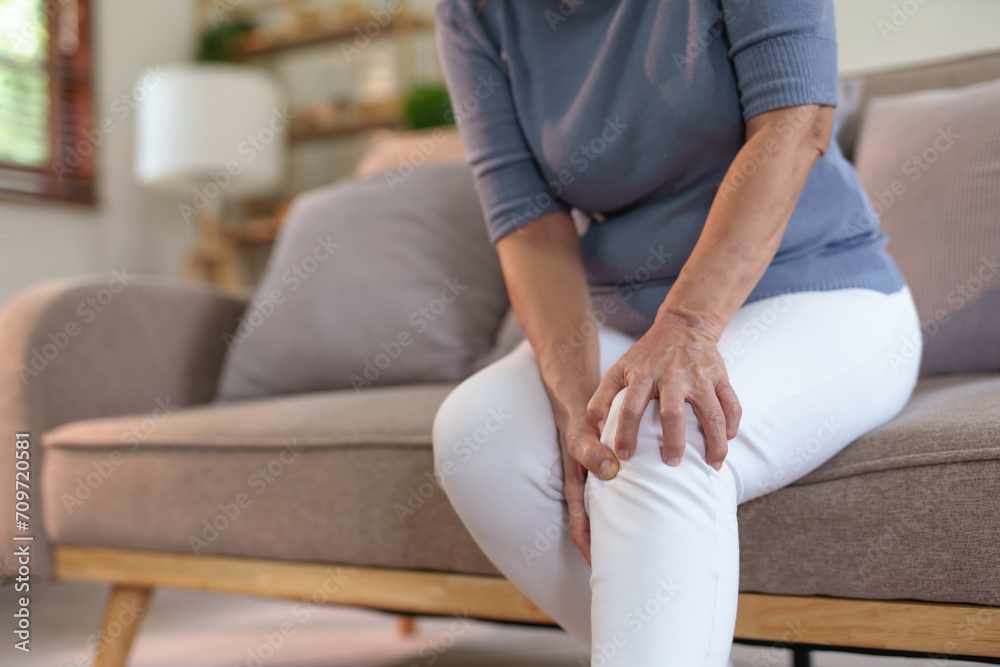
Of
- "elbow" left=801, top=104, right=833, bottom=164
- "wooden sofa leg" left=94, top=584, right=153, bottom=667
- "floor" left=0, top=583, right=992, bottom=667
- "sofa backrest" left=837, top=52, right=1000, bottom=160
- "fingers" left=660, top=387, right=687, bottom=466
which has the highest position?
"sofa backrest" left=837, top=52, right=1000, bottom=160

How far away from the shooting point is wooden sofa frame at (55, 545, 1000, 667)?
0.67m

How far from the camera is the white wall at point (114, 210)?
93.3 inches

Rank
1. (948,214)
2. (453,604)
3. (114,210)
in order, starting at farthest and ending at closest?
(114,210)
(948,214)
(453,604)

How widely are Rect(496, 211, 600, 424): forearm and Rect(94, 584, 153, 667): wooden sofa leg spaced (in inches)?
27.2

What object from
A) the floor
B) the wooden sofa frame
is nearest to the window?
the floor

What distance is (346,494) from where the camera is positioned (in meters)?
0.94

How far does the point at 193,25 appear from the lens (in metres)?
3.02

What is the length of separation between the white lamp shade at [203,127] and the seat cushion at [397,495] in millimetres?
1222

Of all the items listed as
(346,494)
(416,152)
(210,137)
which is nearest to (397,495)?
(346,494)

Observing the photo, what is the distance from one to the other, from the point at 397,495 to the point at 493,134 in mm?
399

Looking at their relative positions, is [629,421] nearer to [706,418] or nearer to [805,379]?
[706,418]

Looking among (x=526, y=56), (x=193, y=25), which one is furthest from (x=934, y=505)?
(x=193, y=25)

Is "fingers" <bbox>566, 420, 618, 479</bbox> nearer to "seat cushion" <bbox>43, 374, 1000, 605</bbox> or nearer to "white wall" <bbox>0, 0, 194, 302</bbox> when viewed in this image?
"seat cushion" <bbox>43, 374, 1000, 605</bbox>

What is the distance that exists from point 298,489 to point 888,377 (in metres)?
0.63
